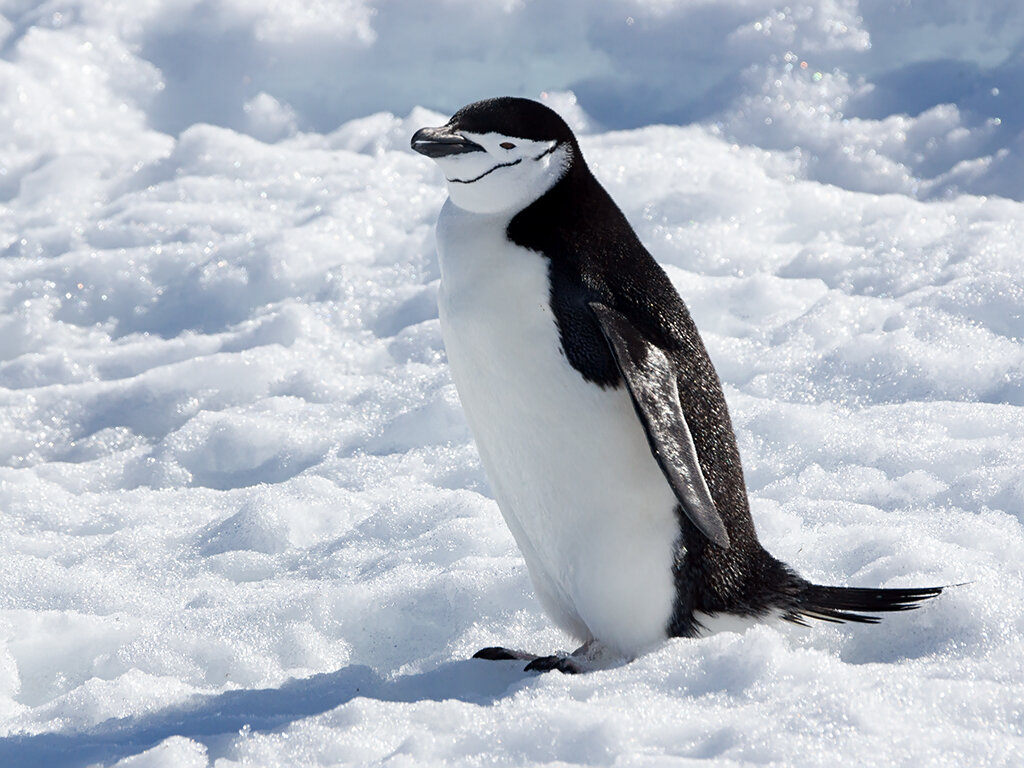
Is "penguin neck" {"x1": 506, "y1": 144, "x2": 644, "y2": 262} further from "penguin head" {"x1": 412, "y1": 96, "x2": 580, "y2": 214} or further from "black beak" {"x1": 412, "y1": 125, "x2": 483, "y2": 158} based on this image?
"black beak" {"x1": 412, "y1": 125, "x2": 483, "y2": 158}

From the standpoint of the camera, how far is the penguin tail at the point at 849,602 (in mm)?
2055

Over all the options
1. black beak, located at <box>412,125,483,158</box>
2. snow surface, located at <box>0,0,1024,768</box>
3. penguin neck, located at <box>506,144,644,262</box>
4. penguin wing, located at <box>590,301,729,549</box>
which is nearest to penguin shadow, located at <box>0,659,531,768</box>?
snow surface, located at <box>0,0,1024,768</box>

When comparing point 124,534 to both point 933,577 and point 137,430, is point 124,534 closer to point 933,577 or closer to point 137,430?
point 137,430

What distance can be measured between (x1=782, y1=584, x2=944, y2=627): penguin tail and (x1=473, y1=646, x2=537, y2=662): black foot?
0.46m

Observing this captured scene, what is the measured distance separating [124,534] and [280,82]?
4870 mm

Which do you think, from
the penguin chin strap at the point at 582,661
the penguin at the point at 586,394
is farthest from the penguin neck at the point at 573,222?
the penguin chin strap at the point at 582,661

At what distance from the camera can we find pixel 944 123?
21.3ft

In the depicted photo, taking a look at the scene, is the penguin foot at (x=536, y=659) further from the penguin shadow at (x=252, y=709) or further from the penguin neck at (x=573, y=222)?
the penguin neck at (x=573, y=222)

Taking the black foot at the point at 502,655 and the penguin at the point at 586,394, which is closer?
the penguin at the point at 586,394

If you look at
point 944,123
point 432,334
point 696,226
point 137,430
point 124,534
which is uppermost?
point 944,123

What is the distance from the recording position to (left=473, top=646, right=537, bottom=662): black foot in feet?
6.95

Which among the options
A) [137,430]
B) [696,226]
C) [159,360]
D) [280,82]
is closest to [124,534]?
[137,430]

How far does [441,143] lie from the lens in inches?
76.9

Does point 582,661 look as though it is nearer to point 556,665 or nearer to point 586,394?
point 556,665
